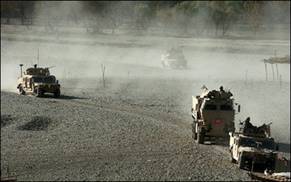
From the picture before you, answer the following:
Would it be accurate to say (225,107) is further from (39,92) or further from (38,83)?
(38,83)

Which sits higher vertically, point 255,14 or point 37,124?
point 255,14

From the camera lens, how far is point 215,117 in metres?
22.7

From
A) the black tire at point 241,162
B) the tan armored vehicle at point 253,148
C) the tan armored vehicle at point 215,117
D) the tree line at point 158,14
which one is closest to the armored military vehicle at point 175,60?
the tree line at point 158,14

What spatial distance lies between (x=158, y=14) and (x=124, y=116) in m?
52.2

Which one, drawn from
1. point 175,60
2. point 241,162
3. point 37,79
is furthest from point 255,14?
point 241,162

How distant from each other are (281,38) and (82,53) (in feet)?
85.1

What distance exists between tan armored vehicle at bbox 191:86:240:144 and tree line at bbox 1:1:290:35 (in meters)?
47.2

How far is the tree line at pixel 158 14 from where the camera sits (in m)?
70.9

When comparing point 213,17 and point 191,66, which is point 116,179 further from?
point 213,17

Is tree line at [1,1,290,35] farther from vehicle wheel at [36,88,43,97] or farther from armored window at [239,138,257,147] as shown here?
armored window at [239,138,257,147]

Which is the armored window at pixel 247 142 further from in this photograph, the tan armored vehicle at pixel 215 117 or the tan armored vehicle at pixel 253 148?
the tan armored vehicle at pixel 215 117

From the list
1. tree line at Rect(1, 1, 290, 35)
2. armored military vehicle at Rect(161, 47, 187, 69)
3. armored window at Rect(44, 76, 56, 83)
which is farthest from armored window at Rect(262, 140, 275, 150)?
tree line at Rect(1, 1, 290, 35)

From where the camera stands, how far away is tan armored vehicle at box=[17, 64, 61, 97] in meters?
32.2

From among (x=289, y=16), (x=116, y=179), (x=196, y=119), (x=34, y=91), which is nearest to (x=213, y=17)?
(x=289, y=16)
